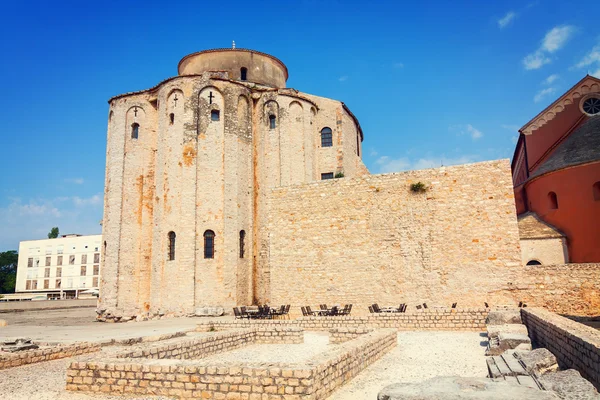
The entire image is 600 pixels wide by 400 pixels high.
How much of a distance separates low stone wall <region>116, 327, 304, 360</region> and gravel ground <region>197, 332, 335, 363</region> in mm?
177

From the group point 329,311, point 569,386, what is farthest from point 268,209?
point 569,386

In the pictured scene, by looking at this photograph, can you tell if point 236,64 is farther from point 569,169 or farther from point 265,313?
point 569,169

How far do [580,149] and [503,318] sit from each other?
13042mm

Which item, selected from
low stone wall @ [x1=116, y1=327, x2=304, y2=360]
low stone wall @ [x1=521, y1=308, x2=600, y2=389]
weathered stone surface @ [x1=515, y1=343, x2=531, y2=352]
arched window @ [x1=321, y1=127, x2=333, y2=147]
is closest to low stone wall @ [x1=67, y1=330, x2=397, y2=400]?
low stone wall @ [x1=116, y1=327, x2=304, y2=360]

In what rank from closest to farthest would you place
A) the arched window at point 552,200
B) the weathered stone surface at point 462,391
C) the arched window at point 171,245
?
1. the weathered stone surface at point 462,391
2. the arched window at point 552,200
3. the arched window at point 171,245

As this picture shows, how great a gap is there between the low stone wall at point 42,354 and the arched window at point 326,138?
17599 mm

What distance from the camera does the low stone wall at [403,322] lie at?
12.2 m

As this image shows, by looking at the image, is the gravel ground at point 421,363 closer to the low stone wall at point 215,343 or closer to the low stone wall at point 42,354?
the low stone wall at point 215,343

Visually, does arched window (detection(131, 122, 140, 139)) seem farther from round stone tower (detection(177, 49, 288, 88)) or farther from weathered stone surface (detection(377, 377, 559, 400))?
weathered stone surface (detection(377, 377, 559, 400))

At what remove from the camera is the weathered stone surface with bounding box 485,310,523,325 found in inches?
432

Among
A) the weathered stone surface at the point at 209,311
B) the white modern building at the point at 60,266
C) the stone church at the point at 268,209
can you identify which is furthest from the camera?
the white modern building at the point at 60,266

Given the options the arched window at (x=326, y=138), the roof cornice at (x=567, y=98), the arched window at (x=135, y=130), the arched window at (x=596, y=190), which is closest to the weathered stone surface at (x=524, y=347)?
the arched window at (x=596, y=190)

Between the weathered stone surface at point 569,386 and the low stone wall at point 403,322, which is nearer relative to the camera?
the weathered stone surface at point 569,386

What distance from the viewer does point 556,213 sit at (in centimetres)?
1988
